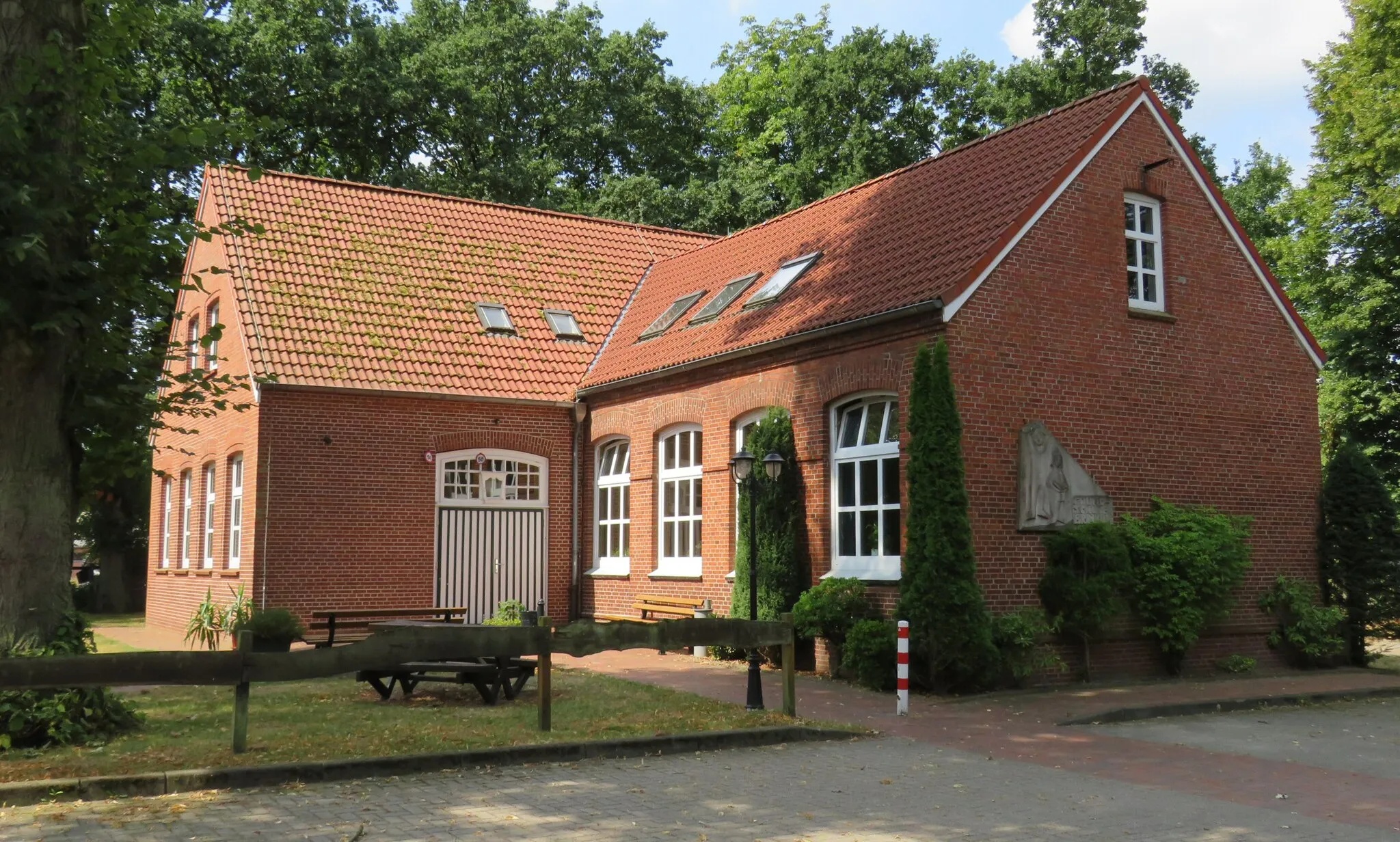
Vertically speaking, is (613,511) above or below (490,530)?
above

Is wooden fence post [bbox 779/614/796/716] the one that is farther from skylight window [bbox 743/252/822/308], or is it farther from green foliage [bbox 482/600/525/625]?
green foliage [bbox 482/600/525/625]

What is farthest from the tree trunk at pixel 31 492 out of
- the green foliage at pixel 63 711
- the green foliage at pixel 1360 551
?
the green foliage at pixel 1360 551

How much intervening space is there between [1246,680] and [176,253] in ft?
41.3

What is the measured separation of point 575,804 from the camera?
767cm

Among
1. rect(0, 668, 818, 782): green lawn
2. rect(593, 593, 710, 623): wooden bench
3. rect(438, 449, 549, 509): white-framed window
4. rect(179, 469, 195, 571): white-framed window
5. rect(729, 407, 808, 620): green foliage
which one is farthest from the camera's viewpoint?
rect(179, 469, 195, 571): white-framed window

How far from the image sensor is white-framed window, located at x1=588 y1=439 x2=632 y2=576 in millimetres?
19453

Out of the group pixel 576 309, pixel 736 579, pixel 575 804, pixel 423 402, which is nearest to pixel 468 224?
pixel 576 309

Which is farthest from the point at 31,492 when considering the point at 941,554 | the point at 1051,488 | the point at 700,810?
the point at 1051,488

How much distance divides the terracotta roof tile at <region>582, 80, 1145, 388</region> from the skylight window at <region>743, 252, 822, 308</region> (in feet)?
0.51

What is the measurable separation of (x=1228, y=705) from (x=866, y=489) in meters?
4.58

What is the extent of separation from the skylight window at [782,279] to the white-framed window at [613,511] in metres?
3.28

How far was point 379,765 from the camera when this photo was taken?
336 inches

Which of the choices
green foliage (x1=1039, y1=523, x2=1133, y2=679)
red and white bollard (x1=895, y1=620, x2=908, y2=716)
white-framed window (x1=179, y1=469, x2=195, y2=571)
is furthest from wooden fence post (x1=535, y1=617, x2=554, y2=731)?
white-framed window (x1=179, y1=469, x2=195, y2=571)

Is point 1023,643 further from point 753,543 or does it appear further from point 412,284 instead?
point 412,284
